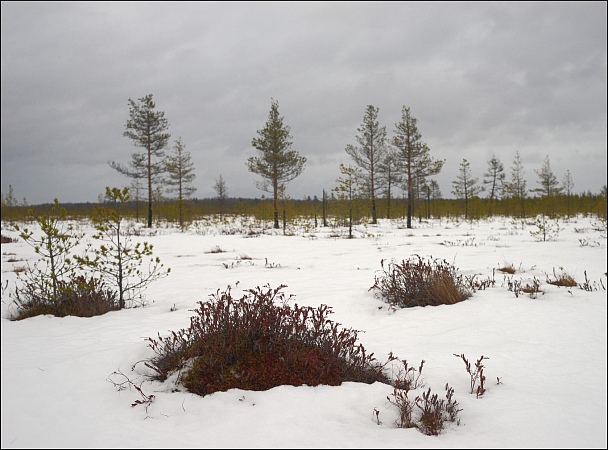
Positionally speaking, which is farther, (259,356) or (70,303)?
(70,303)

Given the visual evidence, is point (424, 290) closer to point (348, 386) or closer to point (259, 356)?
point (348, 386)

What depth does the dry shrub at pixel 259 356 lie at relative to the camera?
9.05 ft

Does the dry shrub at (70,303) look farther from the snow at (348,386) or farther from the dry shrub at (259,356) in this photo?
the dry shrub at (259,356)

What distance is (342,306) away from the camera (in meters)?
5.25

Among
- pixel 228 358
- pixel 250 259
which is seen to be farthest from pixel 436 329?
pixel 250 259

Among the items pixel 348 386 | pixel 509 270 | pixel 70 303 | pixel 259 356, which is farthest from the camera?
pixel 509 270

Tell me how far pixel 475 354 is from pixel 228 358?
2534 mm

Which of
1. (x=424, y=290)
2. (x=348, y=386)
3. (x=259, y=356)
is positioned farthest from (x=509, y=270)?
(x=259, y=356)

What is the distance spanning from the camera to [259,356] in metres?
3.00

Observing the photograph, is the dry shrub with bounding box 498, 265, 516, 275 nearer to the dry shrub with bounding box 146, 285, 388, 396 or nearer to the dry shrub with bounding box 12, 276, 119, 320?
the dry shrub with bounding box 146, 285, 388, 396

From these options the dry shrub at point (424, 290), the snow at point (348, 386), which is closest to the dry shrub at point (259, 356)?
the snow at point (348, 386)

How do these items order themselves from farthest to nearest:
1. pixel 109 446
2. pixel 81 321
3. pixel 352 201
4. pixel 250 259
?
pixel 352 201 < pixel 250 259 < pixel 81 321 < pixel 109 446

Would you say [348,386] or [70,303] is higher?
[70,303]

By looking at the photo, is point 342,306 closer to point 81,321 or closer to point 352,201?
point 81,321
